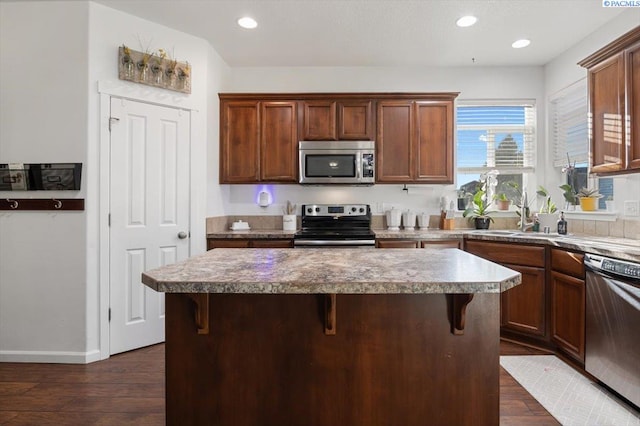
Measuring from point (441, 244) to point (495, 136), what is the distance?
163 cm

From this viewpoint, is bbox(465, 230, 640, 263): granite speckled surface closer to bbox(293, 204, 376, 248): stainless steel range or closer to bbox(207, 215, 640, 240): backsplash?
bbox(207, 215, 640, 240): backsplash

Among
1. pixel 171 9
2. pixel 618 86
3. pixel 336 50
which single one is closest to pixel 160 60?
pixel 171 9

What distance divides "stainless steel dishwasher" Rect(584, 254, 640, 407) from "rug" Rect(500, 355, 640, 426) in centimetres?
9

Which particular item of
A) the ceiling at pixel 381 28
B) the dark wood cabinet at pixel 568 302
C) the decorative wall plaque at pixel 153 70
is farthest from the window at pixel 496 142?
the decorative wall plaque at pixel 153 70

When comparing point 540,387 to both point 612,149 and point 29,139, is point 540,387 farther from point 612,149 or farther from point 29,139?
point 29,139

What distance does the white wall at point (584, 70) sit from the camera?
2760 mm

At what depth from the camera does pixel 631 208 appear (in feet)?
9.04

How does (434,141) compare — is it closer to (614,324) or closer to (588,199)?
(588,199)

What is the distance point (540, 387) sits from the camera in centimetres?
229

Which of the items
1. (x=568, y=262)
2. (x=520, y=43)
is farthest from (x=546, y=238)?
(x=520, y=43)

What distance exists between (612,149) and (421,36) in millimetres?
1871

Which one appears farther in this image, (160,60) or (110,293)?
(160,60)

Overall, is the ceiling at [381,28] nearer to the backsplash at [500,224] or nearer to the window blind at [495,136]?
the window blind at [495,136]

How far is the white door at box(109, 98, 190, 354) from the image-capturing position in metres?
2.85
